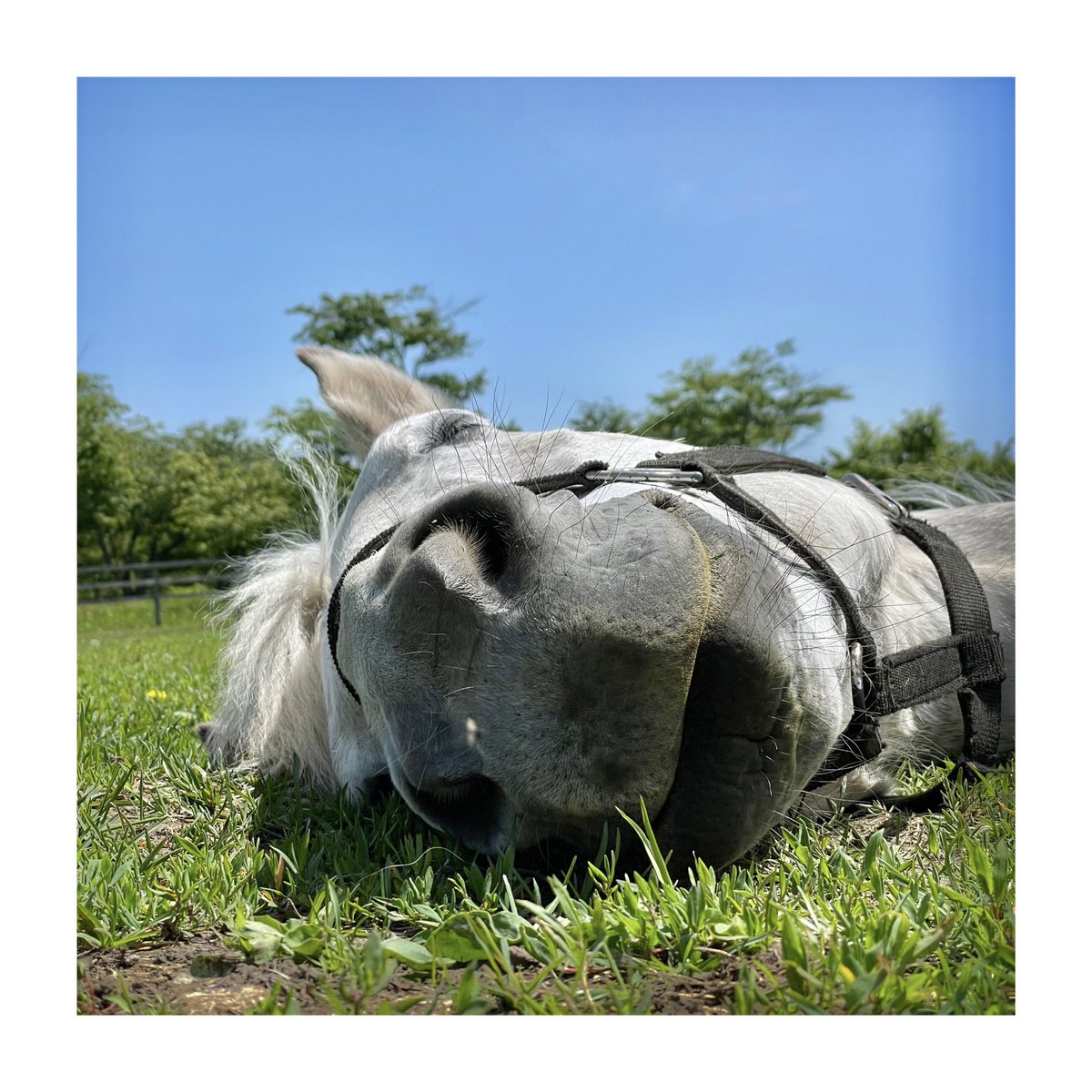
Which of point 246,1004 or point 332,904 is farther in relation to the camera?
point 332,904

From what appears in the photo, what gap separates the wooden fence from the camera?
19.3 ft

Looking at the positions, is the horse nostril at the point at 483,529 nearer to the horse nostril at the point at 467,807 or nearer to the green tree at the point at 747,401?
the horse nostril at the point at 467,807

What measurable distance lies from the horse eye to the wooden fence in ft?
7.99

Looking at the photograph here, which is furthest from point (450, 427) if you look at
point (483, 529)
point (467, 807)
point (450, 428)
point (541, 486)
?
point (467, 807)

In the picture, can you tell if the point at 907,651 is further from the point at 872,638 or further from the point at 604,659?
the point at 604,659

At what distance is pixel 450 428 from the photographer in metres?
2.47

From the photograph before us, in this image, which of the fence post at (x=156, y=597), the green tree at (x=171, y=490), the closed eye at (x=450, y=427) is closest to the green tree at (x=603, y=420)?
the closed eye at (x=450, y=427)

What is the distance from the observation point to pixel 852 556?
6.63 ft

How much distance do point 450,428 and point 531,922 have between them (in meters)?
1.36

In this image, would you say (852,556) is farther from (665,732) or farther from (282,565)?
(282,565)

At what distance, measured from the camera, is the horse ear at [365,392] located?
9.84 ft

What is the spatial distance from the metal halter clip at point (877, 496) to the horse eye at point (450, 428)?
1039 mm
